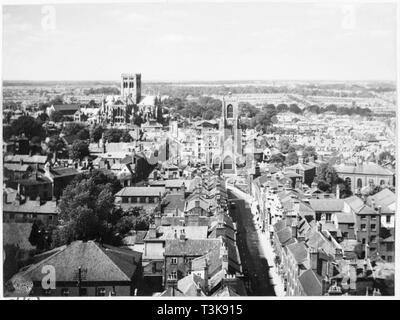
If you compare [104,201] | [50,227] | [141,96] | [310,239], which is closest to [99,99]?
[141,96]

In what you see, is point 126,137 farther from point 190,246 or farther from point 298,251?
point 298,251

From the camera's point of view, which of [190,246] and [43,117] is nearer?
[190,246]

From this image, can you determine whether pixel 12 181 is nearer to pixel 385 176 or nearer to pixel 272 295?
pixel 272 295

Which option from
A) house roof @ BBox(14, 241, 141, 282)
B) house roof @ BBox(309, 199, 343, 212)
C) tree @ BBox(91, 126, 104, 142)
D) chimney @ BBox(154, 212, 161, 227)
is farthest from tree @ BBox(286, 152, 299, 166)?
house roof @ BBox(14, 241, 141, 282)

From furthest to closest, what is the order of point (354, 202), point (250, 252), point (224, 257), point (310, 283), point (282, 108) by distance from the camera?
point (282, 108) < point (354, 202) < point (250, 252) < point (224, 257) < point (310, 283)

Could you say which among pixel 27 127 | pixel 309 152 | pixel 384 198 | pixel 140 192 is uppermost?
pixel 27 127

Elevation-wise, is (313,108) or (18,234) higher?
(313,108)

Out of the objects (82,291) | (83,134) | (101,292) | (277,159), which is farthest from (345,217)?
(83,134)

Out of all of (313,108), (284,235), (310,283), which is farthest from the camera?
(313,108)
